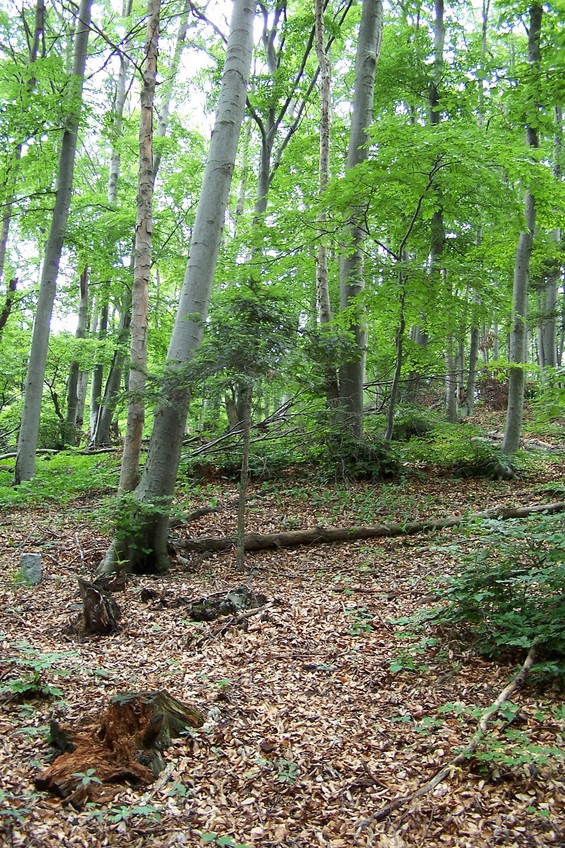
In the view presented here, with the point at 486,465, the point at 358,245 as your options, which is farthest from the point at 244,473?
the point at 358,245

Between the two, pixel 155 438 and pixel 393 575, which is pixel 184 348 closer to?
pixel 155 438

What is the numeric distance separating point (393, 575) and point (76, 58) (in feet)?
36.5

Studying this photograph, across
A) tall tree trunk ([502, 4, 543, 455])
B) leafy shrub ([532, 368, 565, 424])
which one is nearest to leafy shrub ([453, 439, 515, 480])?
tall tree trunk ([502, 4, 543, 455])

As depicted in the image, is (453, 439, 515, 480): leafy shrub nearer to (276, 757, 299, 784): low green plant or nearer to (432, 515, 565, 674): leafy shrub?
(432, 515, 565, 674): leafy shrub

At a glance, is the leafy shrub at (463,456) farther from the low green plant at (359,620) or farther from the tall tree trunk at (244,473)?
the low green plant at (359,620)

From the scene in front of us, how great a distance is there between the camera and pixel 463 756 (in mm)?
2961

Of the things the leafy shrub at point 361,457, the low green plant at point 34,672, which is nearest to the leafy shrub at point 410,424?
the leafy shrub at point 361,457

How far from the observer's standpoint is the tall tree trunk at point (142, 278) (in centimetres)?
679

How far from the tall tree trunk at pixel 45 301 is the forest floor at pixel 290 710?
4212 mm

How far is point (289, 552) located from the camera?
23.5ft

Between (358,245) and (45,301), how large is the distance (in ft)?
19.5

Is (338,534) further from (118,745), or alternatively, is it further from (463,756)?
(118,745)

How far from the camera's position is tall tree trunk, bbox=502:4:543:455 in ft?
29.7

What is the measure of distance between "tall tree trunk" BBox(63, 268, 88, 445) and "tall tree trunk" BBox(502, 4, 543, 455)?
10.6m
